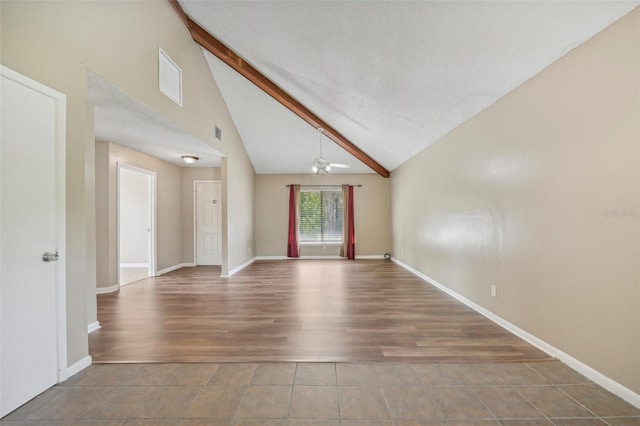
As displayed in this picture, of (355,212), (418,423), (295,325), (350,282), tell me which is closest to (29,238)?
(295,325)

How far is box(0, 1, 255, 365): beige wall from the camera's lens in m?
1.85

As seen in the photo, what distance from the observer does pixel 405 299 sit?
3.98 meters

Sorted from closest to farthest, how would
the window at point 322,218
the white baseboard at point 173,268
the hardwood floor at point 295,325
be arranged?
the hardwood floor at point 295,325
the white baseboard at point 173,268
the window at point 322,218

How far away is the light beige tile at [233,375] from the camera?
202 cm

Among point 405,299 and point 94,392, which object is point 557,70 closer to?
point 405,299

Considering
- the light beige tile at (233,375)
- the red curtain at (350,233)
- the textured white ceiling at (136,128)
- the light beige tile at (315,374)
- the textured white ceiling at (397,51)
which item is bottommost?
the light beige tile at (315,374)

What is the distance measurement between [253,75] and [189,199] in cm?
374

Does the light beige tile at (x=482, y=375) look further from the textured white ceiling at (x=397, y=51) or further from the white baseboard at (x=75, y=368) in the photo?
the white baseboard at (x=75, y=368)

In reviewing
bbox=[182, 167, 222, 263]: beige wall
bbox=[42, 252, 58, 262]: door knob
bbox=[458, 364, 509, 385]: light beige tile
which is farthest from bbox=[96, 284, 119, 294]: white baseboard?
bbox=[458, 364, 509, 385]: light beige tile

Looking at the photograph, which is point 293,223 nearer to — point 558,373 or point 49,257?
point 49,257

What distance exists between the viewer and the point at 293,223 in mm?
7871

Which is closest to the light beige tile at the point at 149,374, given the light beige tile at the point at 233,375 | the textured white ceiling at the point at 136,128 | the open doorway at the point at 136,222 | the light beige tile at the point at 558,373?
the light beige tile at the point at 233,375

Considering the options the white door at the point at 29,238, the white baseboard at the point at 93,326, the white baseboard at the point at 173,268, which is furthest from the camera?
the white baseboard at the point at 173,268

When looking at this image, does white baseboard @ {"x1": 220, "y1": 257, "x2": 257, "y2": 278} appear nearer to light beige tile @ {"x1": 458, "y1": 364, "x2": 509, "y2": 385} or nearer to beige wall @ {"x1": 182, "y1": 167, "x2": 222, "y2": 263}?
beige wall @ {"x1": 182, "y1": 167, "x2": 222, "y2": 263}
